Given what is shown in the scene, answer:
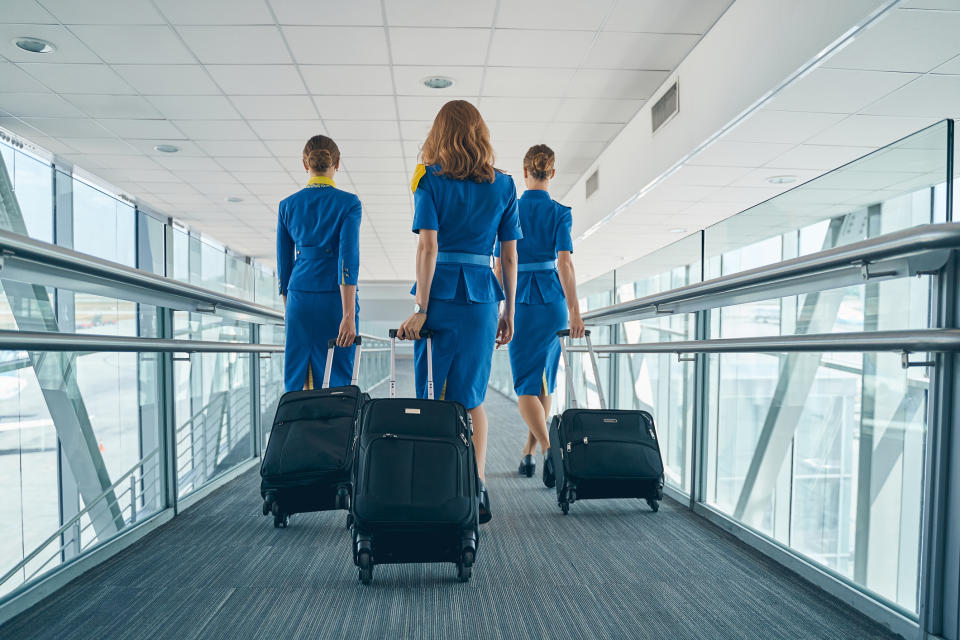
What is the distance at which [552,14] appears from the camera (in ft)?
14.2

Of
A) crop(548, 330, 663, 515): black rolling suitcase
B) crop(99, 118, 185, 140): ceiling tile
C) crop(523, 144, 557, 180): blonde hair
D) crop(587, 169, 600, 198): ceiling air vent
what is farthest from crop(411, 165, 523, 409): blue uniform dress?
crop(587, 169, 600, 198): ceiling air vent

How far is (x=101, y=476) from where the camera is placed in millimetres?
2340

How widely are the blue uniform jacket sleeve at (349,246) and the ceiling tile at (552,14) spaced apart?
2.62m

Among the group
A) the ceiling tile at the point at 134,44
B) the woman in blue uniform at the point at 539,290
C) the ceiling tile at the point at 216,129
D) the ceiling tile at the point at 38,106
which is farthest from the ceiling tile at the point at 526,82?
the ceiling tile at the point at 38,106

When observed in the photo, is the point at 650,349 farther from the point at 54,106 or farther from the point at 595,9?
the point at 54,106

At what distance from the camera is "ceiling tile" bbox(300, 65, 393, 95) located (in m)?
5.20

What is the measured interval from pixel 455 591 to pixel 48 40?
5396mm

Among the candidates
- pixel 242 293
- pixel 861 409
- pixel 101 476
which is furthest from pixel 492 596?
pixel 242 293

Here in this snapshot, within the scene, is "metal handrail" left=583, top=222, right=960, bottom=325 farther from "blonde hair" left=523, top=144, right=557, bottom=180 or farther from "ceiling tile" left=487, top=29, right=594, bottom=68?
"ceiling tile" left=487, top=29, right=594, bottom=68

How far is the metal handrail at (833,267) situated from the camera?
107cm

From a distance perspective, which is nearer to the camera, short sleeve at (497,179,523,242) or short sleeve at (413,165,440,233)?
short sleeve at (413,165,440,233)

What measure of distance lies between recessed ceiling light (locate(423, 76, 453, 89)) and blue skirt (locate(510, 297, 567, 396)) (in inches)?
134

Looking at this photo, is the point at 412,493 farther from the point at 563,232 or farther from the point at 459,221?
the point at 563,232

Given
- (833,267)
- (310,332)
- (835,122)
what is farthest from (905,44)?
(310,332)
